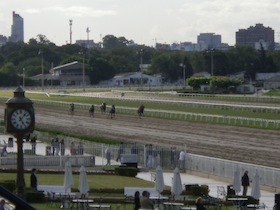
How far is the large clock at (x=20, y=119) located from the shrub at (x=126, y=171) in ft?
45.7

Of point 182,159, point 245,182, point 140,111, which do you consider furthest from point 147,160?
point 140,111

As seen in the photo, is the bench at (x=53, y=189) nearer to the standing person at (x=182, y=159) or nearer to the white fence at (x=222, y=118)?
the standing person at (x=182, y=159)

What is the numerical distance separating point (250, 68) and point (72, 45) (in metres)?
54.5

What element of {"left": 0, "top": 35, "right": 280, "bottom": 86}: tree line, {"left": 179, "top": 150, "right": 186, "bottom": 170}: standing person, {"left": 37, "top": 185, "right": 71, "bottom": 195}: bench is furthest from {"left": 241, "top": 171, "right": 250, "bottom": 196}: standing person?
{"left": 0, "top": 35, "right": 280, "bottom": 86}: tree line

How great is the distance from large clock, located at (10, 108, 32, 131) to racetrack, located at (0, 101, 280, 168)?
16.0 m

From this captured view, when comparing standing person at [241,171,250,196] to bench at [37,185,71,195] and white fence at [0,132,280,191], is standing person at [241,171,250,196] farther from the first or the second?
bench at [37,185,71,195]

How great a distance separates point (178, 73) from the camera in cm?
14050

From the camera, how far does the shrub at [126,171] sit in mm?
26516

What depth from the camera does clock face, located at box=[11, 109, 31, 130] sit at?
12.4 metres

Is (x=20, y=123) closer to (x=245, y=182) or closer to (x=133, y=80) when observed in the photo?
(x=245, y=182)

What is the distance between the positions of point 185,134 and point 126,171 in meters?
14.9

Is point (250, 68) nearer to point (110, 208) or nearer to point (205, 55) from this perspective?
point (205, 55)

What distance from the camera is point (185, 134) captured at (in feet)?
135

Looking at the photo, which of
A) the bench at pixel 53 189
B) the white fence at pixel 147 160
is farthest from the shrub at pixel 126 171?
the bench at pixel 53 189
